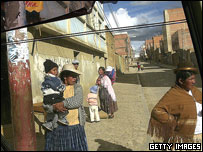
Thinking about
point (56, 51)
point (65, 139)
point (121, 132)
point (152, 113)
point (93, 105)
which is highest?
point (56, 51)

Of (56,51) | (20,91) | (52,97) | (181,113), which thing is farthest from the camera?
(56,51)

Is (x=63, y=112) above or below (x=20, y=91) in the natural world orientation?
below

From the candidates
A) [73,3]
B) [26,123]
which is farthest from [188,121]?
[26,123]

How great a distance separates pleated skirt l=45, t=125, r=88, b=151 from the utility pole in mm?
819

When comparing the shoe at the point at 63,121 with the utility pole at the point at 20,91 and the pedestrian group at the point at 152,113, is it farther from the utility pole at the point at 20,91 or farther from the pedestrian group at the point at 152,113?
the utility pole at the point at 20,91

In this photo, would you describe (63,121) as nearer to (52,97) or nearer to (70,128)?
(70,128)

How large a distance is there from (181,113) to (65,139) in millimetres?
1142

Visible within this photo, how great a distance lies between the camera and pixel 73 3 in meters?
1.68

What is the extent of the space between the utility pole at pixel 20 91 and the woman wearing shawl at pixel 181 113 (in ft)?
5.80

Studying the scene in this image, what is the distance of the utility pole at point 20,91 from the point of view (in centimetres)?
298

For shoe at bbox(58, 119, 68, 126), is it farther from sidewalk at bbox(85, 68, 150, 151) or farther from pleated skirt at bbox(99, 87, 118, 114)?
pleated skirt at bbox(99, 87, 118, 114)

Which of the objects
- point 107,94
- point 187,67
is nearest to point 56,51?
point 107,94

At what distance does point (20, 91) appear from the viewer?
3121 millimetres

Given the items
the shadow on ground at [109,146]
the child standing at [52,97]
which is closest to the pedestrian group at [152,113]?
the child standing at [52,97]
